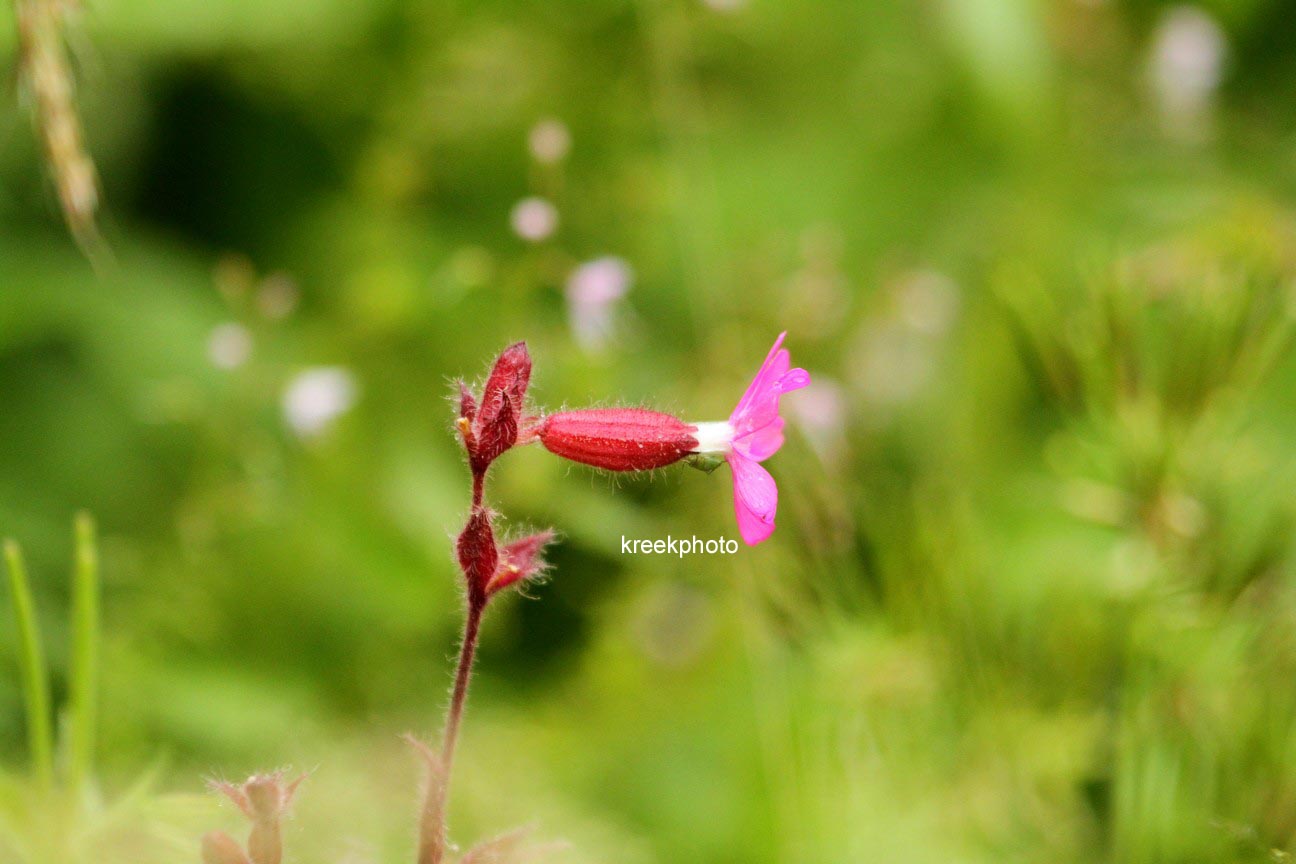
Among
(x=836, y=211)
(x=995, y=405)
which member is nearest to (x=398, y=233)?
(x=836, y=211)

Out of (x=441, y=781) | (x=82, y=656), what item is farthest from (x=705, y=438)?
(x=82, y=656)

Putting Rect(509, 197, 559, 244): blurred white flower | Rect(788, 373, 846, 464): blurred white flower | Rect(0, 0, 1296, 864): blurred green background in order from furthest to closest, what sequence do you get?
Rect(788, 373, 846, 464): blurred white flower, Rect(509, 197, 559, 244): blurred white flower, Rect(0, 0, 1296, 864): blurred green background

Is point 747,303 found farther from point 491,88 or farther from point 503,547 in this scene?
point 503,547

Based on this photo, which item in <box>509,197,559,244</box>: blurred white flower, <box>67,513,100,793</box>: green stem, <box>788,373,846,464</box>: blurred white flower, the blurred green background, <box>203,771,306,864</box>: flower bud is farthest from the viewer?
<box>788,373,846,464</box>: blurred white flower

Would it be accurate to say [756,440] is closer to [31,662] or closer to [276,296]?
[31,662]

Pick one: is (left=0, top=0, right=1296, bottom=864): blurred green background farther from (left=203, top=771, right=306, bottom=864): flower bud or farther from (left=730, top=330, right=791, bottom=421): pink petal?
(left=730, top=330, right=791, bottom=421): pink petal

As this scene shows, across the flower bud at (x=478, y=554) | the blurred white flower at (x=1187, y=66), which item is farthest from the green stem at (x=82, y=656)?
the blurred white flower at (x=1187, y=66)

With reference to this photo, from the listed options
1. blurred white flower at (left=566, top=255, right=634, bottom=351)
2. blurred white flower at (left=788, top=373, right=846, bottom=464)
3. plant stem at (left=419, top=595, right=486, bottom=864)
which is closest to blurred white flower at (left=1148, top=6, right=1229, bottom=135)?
blurred white flower at (left=788, top=373, right=846, bottom=464)
